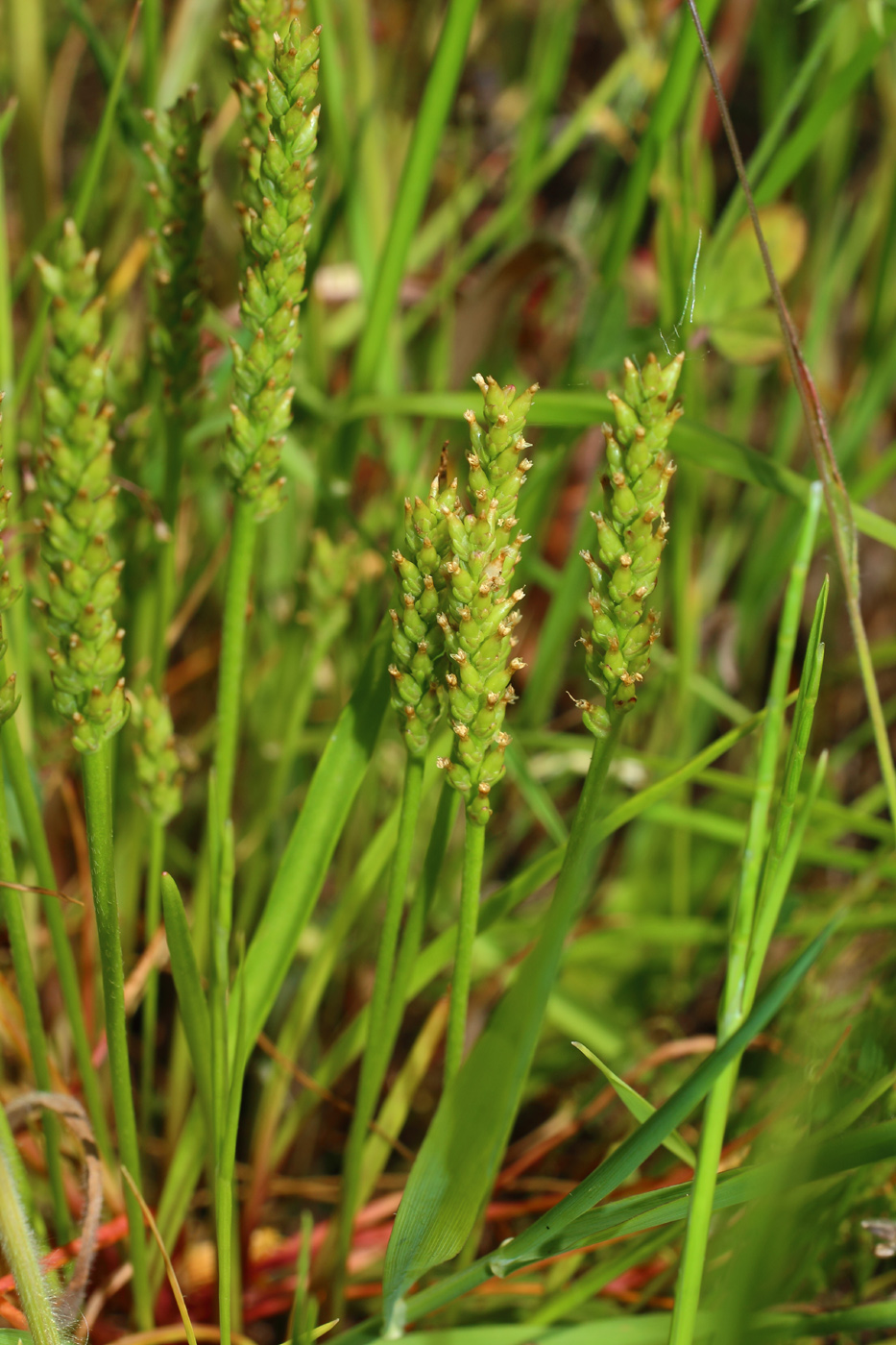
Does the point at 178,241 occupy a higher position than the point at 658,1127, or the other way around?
the point at 178,241

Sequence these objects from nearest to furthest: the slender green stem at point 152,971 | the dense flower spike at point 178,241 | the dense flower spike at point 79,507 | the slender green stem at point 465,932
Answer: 1. the dense flower spike at point 79,507
2. the slender green stem at point 465,932
3. the dense flower spike at point 178,241
4. the slender green stem at point 152,971

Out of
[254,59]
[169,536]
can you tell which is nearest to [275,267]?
[254,59]

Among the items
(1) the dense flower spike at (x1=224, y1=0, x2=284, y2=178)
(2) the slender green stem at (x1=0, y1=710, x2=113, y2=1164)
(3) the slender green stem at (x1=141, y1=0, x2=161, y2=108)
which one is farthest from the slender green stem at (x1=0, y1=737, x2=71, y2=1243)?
(3) the slender green stem at (x1=141, y1=0, x2=161, y2=108)

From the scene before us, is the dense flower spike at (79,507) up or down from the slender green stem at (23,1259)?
up

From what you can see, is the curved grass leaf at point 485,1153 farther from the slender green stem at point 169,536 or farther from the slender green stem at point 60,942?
the slender green stem at point 169,536

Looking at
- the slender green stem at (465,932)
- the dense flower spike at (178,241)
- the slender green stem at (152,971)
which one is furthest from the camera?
the slender green stem at (152,971)

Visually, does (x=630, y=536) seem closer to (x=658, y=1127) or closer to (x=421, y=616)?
(x=421, y=616)

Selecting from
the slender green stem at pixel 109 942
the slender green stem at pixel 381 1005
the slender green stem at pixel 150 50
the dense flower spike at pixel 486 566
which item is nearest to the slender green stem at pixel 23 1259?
the slender green stem at pixel 109 942
